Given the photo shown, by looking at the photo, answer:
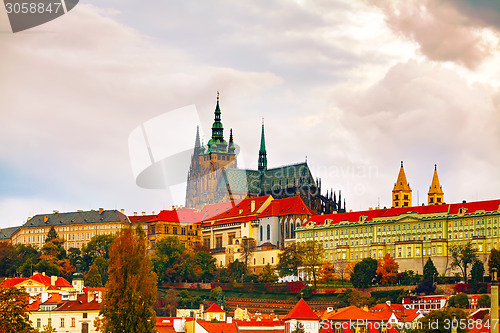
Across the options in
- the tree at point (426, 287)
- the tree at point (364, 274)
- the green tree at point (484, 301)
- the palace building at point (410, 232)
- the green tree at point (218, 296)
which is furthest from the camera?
the palace building at point (410, 232)

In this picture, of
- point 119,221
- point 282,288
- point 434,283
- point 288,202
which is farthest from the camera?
point 119,221

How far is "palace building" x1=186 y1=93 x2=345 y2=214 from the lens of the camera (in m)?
171

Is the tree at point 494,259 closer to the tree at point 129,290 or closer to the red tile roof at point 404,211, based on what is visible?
the red tile roof at point 404,211

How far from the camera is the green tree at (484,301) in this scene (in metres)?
109

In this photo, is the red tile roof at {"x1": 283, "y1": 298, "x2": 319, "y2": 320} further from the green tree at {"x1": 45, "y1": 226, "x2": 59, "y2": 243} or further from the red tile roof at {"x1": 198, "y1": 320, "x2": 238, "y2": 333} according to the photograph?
the green tree at {"x1": 45, "y1": 226, "x2": 59, "y2": 243}

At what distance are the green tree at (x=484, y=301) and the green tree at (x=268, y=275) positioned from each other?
1289 inches

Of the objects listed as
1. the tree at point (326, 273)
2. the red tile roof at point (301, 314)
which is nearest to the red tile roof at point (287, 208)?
the tree at point (326, 273)

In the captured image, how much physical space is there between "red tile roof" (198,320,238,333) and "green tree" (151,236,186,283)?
5906cm

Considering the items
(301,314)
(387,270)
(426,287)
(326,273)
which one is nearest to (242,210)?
(326,273)

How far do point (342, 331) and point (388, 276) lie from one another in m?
29.2

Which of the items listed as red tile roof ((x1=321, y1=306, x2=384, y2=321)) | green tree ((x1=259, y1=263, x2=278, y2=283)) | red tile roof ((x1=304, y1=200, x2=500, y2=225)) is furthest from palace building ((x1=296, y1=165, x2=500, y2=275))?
red tile roof ((x1=321, y1=306, x2=384, y2=321))

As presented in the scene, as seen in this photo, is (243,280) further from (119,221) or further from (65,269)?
(119,221)

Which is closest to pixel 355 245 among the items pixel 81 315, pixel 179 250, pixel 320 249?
pixel 320 249

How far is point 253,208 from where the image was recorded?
161 metres
